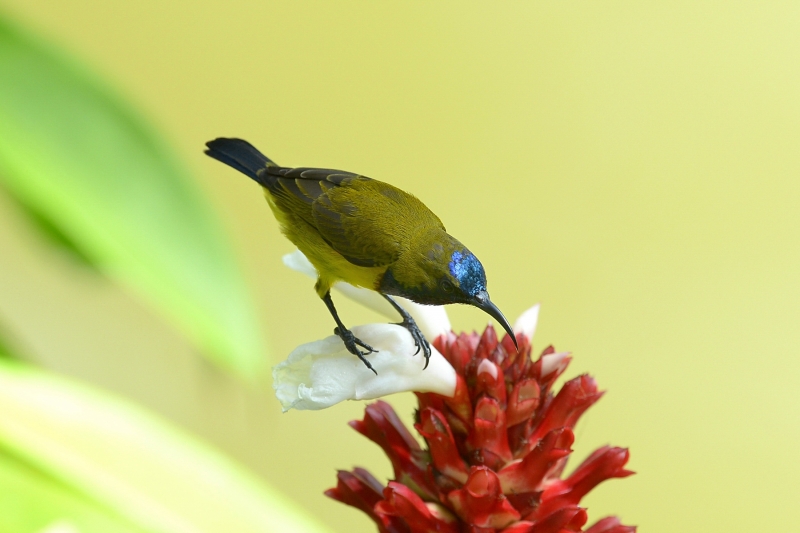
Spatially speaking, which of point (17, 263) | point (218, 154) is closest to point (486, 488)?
point (218, 154)

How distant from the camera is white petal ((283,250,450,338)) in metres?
0.37

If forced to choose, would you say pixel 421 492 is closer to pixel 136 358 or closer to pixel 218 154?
pixel 218 154

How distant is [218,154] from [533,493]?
193mm

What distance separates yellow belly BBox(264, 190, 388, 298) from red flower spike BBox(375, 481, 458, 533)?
0.09 meters

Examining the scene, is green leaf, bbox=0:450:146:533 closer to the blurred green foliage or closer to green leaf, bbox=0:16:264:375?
the blurred green foliage

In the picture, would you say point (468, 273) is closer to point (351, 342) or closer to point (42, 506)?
point (351, 342)

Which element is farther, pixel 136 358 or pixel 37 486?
pixel 136 358

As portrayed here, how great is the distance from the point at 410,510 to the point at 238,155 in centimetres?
16

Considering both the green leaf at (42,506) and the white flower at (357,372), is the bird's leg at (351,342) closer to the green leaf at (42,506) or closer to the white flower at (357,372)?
the white flower at (357,372)

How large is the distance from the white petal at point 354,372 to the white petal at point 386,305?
49 mm

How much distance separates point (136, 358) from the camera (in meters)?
1.30

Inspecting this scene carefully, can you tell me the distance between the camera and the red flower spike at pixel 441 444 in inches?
13.1

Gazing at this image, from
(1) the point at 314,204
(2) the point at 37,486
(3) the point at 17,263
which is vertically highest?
(3) the point at 17,263

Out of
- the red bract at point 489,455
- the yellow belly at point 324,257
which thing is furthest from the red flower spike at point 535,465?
the yellow belly at point 324,257
